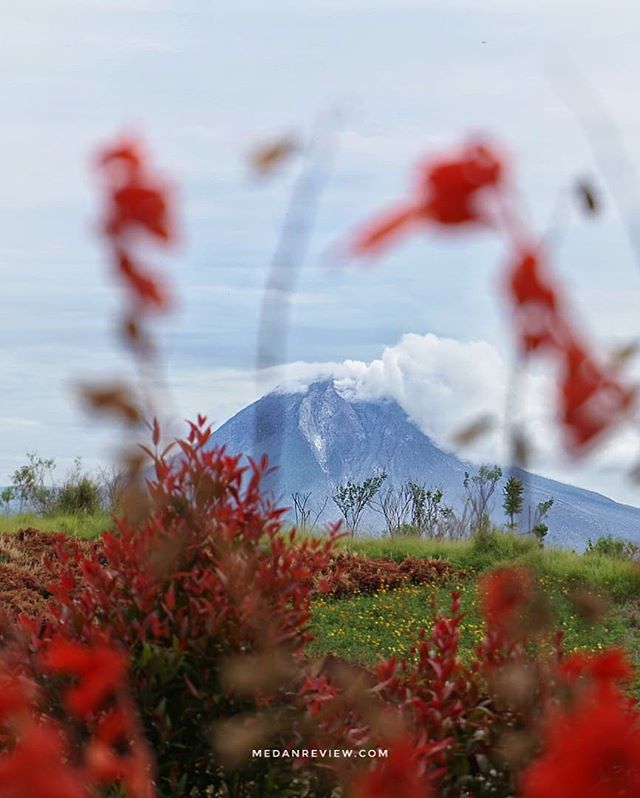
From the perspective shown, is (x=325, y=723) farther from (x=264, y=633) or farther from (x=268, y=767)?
(x=264, y=633)

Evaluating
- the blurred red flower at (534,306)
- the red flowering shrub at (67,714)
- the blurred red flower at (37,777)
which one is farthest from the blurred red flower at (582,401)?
the red flowering shrub at (67,714)

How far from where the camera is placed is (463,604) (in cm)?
995

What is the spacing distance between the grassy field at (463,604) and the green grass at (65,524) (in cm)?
333

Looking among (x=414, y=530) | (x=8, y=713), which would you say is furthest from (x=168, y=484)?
(x=414, y=530)

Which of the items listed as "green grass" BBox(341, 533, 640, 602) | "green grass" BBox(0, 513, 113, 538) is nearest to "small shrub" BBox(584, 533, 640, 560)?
"green grass" BBox(341, 533, 640, 602)

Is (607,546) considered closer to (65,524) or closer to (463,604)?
(463,604)

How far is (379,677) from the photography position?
2939mm

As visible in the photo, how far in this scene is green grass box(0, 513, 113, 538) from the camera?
512 inches

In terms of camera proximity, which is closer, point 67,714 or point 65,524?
point 67,714

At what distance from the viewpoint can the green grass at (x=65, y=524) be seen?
512 inches

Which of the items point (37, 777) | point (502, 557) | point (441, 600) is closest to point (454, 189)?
point (37, 777)

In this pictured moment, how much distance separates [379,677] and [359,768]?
0.48 metres

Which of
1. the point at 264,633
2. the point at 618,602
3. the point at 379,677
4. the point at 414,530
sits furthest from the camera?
the point at 414,530

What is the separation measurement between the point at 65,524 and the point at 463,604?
613cm
